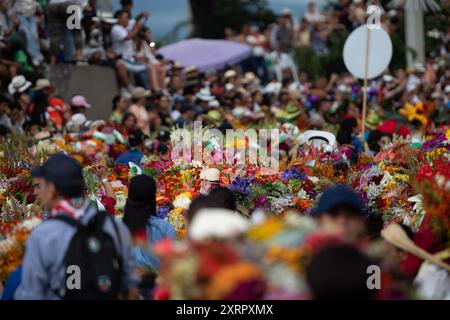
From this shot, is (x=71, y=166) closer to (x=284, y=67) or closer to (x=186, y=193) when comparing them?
(x=186, y=193)

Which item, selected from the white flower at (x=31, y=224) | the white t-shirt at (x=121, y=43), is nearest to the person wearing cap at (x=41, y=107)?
the white t-shirt at (x=121, y=43)

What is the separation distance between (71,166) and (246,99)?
1686 centimetres

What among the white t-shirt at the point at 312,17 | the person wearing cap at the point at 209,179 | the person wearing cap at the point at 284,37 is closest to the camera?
the person wearing cap at the point at 209,179

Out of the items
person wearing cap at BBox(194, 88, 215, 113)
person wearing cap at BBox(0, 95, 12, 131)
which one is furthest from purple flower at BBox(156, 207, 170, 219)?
person wearing cap at BBox(194, 88, 215, 113)

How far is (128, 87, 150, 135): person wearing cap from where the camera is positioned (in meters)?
17.3

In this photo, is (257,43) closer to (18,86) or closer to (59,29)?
(59,29)

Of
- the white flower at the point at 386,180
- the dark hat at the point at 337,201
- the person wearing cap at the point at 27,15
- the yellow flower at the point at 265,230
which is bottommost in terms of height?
the white flower at the point at 386,180

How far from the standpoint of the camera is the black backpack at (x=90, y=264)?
5.52 metres

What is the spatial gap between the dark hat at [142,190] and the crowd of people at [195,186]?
0.01 metres

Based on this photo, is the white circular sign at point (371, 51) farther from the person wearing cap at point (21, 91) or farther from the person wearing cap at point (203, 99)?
the person wearing cap at point (21, 91)

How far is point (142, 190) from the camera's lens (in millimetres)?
7469

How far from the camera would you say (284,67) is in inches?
1159

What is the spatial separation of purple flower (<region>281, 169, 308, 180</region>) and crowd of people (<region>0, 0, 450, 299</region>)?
3cm
